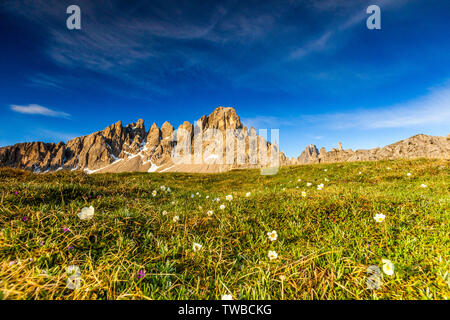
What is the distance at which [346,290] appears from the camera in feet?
6.92

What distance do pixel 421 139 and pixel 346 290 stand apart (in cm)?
8101

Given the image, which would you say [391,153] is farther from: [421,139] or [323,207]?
[323,207]

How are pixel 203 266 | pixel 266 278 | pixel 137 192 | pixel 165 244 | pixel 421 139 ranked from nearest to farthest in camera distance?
pixel 266 278 → pixel 203 266 → pixel 165 244 → pixel 137 192 → pixel 421 139

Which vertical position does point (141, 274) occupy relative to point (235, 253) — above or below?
above

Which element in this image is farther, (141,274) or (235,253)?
(235,253)

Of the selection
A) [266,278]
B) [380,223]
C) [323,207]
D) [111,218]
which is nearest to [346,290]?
[266,278]

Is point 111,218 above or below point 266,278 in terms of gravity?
above
